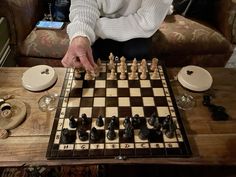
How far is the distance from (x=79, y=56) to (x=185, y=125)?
495 mm

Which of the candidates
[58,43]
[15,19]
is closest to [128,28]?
[58,43]

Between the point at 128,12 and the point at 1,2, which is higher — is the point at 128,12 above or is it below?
above

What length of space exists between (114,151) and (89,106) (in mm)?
224

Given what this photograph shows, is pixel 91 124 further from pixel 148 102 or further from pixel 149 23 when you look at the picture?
pixel 149 23

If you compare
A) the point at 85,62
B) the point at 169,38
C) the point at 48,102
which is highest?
the point at 85,62

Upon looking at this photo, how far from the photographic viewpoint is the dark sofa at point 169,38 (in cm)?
164

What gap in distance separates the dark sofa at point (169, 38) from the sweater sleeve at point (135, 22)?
421mm

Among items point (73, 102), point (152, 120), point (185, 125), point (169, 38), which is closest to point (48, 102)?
point (73, 102)

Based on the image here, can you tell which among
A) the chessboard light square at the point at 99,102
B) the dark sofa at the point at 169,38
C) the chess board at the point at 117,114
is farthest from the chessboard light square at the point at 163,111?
the dark sofa at the point at 169,38

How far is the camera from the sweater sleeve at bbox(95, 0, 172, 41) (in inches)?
48.8

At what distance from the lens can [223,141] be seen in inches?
34.9

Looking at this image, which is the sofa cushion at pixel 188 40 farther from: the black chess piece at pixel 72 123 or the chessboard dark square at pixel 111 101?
the black chess piece at pixel 72 123

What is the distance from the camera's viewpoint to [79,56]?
3.42 ft

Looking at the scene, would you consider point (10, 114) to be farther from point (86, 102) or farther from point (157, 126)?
point (157, 126)
